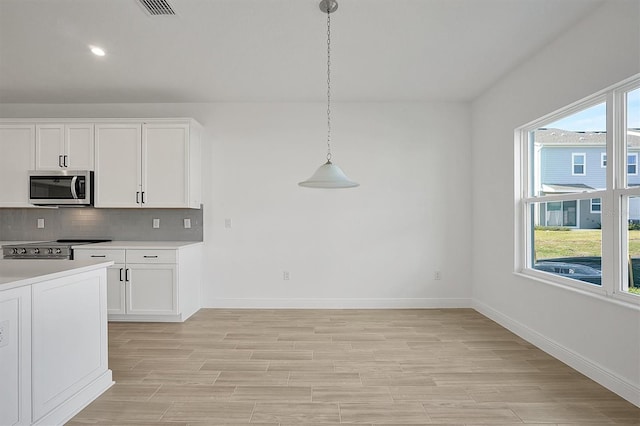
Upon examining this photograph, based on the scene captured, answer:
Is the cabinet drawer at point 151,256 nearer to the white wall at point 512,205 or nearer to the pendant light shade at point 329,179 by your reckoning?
the pendant light shade at point 329,179

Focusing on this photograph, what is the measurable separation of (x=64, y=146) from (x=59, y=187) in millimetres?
502

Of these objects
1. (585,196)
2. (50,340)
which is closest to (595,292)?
(585,196)

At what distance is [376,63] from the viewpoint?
3656 mm

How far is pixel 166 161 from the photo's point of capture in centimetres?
445

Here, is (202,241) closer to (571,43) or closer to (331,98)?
(331,98)

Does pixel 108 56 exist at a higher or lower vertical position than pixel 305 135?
higher

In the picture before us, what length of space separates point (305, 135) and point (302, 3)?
92.0 inches

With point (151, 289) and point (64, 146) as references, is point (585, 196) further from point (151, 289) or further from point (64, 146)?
point (64, 146)

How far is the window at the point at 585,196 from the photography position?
257 centimetres

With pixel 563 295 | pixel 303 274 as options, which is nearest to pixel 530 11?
pixel 563 295

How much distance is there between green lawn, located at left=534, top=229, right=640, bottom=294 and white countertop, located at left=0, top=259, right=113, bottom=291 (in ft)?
12.0

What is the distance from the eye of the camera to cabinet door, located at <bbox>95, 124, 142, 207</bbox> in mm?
4438

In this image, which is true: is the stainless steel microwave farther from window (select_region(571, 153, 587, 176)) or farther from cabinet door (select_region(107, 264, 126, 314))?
window (select_region(571, 153, 587, 176))

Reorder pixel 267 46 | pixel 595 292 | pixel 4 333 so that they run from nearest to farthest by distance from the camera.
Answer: pixel 4 333 < pixel 595 292 < pixel 267 46
